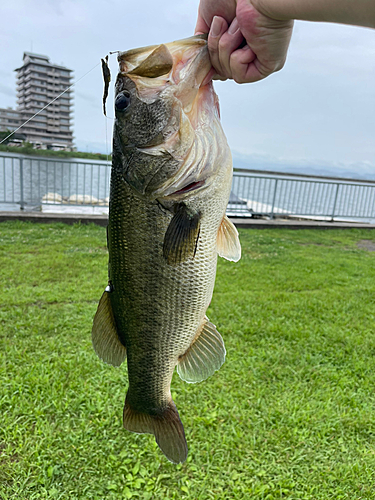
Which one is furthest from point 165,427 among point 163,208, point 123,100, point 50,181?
point 50,181

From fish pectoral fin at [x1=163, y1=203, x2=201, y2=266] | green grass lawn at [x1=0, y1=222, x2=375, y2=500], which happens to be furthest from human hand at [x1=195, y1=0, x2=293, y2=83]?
green grass lawn at [x1=0, y1=222, x2=375, y2=500]

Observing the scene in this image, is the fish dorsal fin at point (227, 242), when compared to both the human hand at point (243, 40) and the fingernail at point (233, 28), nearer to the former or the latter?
the human hand at point (243, 40)

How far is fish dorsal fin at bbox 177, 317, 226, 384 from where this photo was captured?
179 centimetres

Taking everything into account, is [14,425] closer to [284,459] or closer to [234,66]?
[284,459]

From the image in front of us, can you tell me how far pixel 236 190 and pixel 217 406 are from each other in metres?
11.5

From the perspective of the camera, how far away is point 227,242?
1.70m

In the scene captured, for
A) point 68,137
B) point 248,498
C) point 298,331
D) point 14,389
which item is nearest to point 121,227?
point 248,498

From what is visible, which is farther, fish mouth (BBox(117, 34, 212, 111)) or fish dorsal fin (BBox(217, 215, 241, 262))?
fish dorsal fin (BBox(217, 215, 241, 262))

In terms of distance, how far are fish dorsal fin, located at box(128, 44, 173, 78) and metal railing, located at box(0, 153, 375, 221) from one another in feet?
36.5

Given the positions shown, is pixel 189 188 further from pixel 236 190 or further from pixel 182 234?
pixel 236 190

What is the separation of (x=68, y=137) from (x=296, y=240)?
949 centimetres

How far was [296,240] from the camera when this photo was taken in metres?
11.2

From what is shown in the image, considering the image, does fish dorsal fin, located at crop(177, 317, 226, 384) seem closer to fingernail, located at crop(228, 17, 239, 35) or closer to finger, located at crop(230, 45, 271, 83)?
finger, located at crop(230, 45, 271, 83)

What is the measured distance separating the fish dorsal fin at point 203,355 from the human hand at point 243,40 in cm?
103
